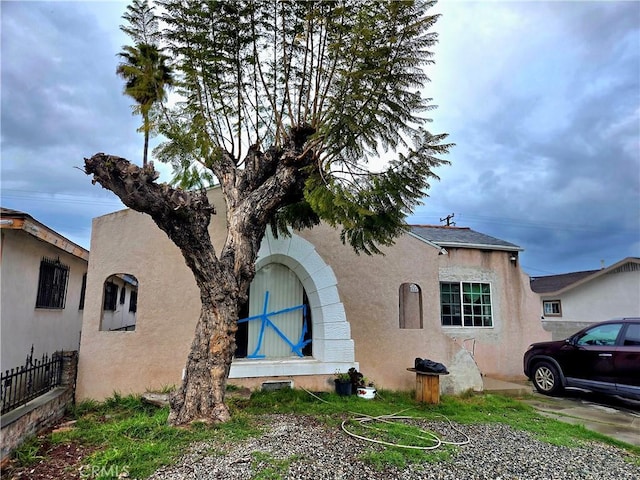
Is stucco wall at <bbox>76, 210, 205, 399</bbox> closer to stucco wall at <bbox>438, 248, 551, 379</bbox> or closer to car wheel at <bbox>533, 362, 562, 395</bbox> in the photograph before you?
stucco wall at <bbox>438, 248, 551, 379</bbox>

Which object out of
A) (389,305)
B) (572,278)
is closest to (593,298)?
(572,278)

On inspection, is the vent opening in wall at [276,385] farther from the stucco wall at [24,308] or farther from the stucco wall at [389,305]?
the stucco wall at [24,308]

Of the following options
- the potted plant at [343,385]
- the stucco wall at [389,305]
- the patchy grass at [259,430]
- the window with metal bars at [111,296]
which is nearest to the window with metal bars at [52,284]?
the window with metal bars at [111,296]

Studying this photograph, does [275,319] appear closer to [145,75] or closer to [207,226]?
[207,226]

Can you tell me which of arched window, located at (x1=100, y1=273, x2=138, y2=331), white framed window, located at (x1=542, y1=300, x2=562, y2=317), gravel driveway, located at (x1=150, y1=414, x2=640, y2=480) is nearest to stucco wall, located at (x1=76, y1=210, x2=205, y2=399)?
gravel driveway, located at (x1=150, y1=414, x2=640, y2=480)

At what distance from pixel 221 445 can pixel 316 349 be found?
12.6ft

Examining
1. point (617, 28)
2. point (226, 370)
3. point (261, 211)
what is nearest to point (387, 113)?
point (261, 211)

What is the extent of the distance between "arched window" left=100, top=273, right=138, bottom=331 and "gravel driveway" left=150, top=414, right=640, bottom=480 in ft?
24.4

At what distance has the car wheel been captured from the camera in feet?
29.7

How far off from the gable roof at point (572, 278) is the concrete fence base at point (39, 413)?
1924cm

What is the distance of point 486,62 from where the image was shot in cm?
812

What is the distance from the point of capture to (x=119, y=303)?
13.7 m

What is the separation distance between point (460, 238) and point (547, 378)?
4.77 meters

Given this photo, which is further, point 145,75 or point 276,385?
point 276,385
